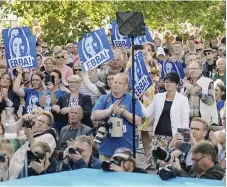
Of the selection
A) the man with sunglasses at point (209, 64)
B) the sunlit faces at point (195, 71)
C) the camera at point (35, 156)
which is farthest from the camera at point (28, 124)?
the man with sunglasses at point (209, 64)

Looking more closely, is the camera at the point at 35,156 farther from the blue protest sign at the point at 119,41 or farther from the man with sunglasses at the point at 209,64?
the blue protest sign at the point at 119,41

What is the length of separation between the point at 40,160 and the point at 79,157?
1.38ft

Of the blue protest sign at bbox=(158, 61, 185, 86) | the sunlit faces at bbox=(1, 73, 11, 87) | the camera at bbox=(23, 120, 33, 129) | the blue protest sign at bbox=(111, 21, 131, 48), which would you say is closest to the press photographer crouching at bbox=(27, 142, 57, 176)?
the camera at bbox=(23, 120, 33, 129)

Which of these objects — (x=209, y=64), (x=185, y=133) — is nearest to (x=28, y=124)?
(x=185, y=133)

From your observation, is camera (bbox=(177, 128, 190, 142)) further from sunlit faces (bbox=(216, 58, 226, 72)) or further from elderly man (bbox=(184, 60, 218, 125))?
sunlit faces (bbox=(216, 58, 226, 72))

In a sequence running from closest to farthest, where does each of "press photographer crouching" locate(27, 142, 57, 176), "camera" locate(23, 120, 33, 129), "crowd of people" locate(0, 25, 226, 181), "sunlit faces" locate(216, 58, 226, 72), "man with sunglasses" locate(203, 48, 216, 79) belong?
"crowd of people" locate(0, 25, 226, 181) → "press photographer crouching" locate(27, 142, 57, 176) → "camera" locate(23, 120, 33, 129) → "sunlit faces" locate(216, 58, 226, 72) → "man with sunglasses" locate(203, 48, 216, 79)

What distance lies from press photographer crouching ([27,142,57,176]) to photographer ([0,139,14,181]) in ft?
3.00

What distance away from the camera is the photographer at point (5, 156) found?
216 inches

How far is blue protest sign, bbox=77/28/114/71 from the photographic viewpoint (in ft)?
36.9

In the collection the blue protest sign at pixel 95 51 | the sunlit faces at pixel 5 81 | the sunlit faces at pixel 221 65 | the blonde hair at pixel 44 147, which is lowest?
the blonde hair at pixel 44 147

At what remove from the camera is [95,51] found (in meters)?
11.5

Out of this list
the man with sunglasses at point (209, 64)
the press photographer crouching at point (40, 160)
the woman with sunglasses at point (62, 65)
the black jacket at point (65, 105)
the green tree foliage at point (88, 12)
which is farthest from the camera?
the green tree foliage at point (88, 12)

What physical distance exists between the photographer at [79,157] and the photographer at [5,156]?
1.40 m

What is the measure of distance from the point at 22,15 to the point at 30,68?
29.0 feet
